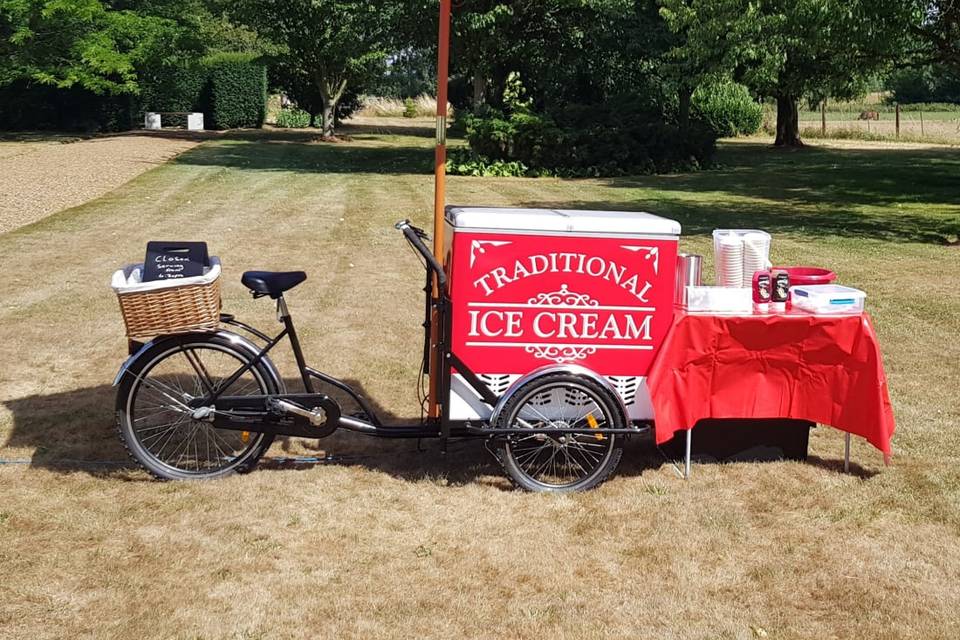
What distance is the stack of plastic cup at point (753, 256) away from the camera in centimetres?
570

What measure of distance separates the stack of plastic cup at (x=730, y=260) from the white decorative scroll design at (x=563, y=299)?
827 millimetres

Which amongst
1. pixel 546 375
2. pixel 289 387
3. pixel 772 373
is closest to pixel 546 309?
pixel 546 375

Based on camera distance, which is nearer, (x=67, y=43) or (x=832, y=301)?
(x=832, y=301)

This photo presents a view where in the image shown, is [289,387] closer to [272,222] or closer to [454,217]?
[454,217]

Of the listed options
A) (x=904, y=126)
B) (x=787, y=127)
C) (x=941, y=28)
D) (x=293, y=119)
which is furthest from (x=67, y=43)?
(x=904, y=126)

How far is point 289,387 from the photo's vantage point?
7355mm

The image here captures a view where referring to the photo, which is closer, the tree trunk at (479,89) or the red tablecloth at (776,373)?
the red tablecloth at (776,373)

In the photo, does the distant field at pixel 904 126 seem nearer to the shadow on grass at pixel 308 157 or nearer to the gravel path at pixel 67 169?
the shadow on grass at pixel 308 157

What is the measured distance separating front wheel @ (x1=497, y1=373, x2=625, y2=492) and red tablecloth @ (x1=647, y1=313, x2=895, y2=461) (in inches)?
11.3

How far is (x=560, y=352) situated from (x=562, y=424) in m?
0.37

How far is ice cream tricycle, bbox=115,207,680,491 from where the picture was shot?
5262mm

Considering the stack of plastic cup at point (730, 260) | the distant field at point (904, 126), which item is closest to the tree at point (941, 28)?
the stack of plastic cup at point (730, 260)

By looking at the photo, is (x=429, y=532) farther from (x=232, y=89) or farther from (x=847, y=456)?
(x=232, y=89)

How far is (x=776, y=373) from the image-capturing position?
5629 mm
